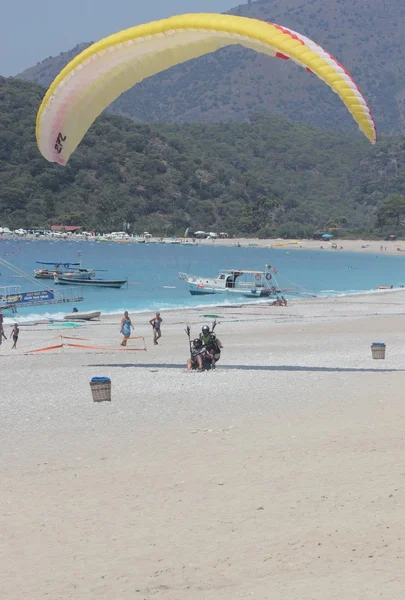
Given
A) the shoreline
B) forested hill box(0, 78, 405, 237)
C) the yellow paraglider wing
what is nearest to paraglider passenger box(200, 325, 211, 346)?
the yellow paraglider wing

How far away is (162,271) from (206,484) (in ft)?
221

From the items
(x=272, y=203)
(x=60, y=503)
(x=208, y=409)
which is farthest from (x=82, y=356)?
(x=272, y=203)

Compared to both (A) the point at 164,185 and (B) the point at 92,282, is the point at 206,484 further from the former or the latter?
(A) the point at 164,185

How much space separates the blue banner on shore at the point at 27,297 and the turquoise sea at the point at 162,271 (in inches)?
18.6

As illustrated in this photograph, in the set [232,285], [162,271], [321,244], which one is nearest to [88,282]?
[232,285]

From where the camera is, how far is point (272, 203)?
15425cm

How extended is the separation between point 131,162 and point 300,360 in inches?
4632

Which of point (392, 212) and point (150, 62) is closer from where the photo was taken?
point (150, 62)

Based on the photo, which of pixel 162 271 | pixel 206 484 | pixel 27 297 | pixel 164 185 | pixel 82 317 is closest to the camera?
pixel 206 484

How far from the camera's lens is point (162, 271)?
75625 mm

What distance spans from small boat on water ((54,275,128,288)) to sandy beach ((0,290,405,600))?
37563 millimetres

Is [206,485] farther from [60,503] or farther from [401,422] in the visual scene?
[401,422]

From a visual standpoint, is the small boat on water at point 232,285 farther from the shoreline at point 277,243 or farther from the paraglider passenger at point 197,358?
the shoreline at point 277,243

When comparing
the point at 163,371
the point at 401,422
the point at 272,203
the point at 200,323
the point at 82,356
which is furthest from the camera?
the point at 272,203
